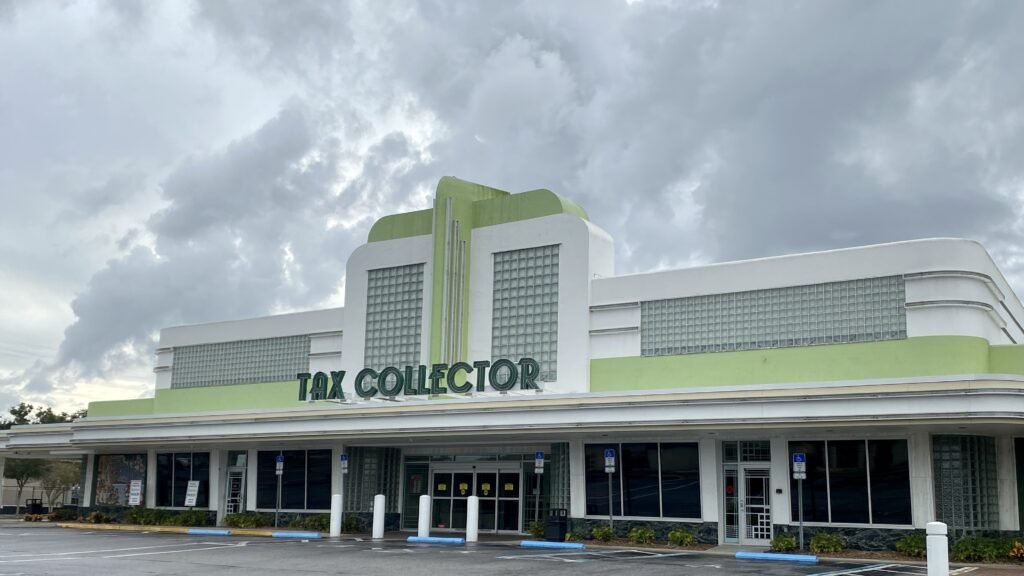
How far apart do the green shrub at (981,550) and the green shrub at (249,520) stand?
1024 inches

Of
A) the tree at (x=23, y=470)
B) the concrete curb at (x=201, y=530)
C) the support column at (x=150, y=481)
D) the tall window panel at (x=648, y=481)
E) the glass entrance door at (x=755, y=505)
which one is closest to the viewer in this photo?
the glass entrance door at (x=755, y=505)

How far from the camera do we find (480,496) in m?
37.3

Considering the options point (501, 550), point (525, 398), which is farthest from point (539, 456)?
point (501, 550)

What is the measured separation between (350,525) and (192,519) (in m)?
8.86

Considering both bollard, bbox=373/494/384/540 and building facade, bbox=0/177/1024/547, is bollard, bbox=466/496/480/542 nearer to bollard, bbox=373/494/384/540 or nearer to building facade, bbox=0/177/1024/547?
building facade, bbox=0/177/1024/547

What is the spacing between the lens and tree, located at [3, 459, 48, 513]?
6975 cm

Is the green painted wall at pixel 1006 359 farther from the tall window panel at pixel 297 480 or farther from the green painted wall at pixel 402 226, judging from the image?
the tall window panel at pixel 297 480

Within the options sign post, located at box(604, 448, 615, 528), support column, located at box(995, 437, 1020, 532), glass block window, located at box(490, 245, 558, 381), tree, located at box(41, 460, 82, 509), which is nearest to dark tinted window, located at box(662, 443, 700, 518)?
sign post, located at box(604, 448, 615, 528)

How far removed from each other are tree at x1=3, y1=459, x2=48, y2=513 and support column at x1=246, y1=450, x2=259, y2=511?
3393cm

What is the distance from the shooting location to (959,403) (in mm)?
25578

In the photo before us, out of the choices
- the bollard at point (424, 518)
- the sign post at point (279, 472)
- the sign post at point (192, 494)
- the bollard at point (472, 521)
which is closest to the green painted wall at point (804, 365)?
the bollard at point (472, 521)

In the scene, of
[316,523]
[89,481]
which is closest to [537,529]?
[316,523]

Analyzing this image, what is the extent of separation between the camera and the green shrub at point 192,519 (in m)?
43.1

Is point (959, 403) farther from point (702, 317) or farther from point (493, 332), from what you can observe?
point (493, 332)
